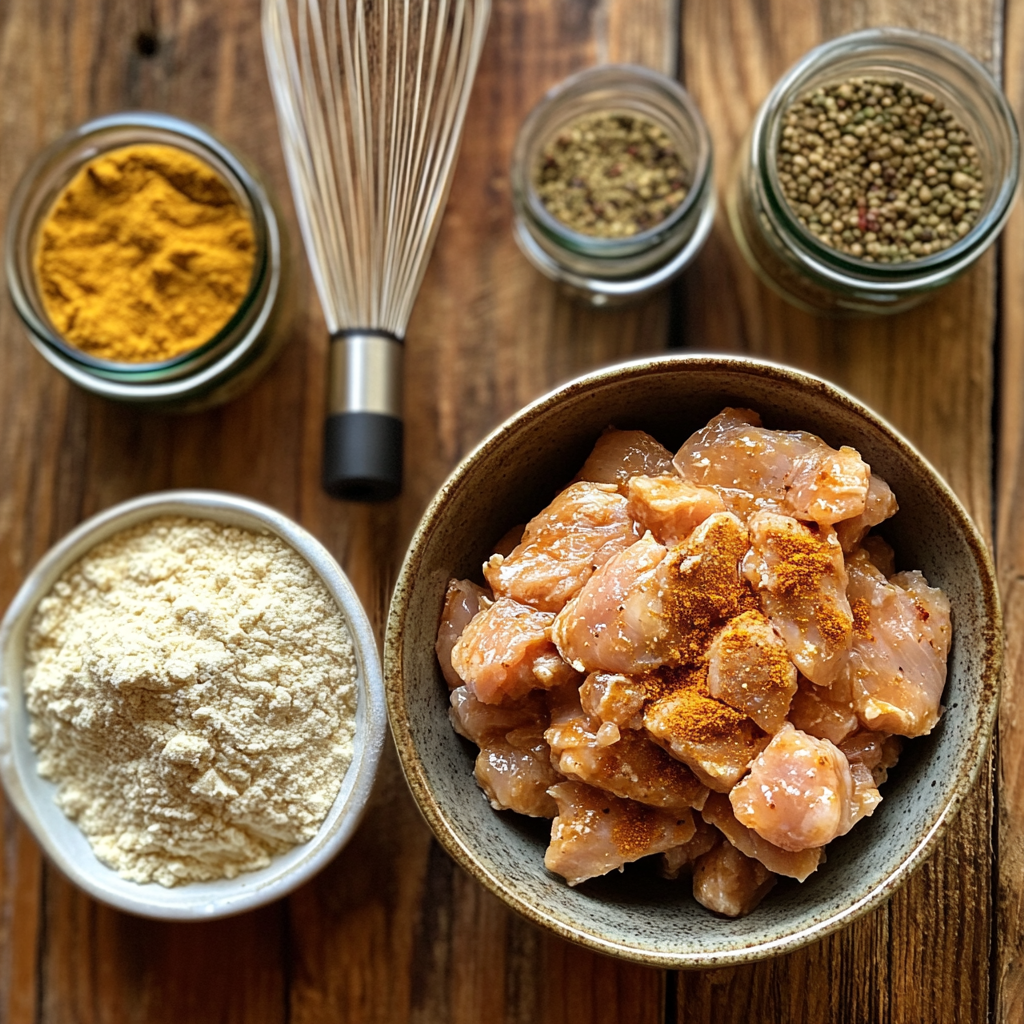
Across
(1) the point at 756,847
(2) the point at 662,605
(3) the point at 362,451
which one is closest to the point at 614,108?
(3) the point at 362,451

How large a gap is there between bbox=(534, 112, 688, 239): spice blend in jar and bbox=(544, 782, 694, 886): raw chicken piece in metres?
0.83

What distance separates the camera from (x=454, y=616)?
130 centimetres

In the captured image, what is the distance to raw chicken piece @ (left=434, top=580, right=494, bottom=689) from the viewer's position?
1298 mm

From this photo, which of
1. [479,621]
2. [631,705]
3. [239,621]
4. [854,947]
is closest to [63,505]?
[239,621]

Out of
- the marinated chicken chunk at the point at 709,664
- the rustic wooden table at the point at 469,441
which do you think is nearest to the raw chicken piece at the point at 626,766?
the marinated chicken chunk at the point at 709,664

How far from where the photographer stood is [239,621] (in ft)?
4.56

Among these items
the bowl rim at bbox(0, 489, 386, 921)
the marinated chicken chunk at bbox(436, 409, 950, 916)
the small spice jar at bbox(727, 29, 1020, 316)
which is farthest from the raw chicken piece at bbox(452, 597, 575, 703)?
the small spice jar at bbox(727, 29, 1020, 316)

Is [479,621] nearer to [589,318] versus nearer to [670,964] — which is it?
[670,964]

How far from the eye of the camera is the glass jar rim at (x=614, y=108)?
4.82 ft

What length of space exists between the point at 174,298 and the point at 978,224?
1.13 metres

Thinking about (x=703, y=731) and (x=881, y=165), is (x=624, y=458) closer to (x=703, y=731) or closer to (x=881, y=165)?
(x=703, y=731)

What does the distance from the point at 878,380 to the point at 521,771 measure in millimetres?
825

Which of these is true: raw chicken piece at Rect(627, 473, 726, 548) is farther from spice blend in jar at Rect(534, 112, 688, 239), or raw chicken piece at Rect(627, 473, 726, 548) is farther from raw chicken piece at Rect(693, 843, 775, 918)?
spice blend in jar at Rect(534, 112, 688, 239)

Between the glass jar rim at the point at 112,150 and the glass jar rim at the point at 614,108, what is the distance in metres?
0.39
